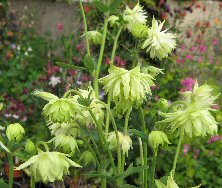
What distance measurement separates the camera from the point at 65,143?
4.61 feet

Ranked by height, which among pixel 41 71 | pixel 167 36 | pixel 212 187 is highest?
pixel 167 36

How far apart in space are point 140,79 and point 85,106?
161 millimetres

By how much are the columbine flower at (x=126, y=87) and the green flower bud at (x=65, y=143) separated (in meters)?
0.20

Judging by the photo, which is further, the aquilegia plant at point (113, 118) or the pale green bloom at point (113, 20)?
the pale green bloom at point (113, 20)

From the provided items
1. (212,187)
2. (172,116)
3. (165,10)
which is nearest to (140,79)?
(172,116)

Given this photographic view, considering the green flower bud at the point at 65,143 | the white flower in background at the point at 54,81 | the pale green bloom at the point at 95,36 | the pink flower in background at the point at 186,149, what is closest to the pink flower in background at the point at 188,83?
the pink flower in background at the point at 186,149

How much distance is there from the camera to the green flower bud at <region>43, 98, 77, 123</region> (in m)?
1.27

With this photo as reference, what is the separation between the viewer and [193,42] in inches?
214

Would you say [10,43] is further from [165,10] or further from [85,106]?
[85,106]

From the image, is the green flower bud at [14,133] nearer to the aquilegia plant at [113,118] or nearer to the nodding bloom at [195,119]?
the aquilegia plant at [113,118]

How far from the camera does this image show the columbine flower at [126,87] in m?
1.25

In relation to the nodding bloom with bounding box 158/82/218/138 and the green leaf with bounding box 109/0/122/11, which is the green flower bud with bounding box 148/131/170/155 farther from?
the green leaf with bounding box 109/0/122/11

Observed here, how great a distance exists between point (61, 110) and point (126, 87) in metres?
0.17

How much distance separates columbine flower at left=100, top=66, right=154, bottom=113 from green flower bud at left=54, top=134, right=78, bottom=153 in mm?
200
